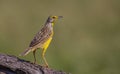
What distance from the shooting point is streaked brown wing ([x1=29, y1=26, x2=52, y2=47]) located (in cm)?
1334

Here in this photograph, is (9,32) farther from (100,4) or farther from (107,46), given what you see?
(100,4)

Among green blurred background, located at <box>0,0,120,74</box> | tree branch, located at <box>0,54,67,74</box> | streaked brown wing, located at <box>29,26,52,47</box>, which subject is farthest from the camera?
green blurred background, located at <box>0,0,120,74</box>

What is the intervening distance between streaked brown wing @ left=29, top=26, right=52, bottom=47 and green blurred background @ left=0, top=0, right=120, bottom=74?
404 cm

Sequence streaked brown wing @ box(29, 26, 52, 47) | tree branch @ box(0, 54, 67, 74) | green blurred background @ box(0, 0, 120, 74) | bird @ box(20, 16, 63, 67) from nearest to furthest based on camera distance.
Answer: tree branch @ box(0, 54, 67, 74) → bird @ box(20, 16, 63, 67) → streaked brown wing @ box(29, 26, 52, 47) → green blurred background @ box(0, 0, 120, 74)

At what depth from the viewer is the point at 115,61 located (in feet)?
63.3

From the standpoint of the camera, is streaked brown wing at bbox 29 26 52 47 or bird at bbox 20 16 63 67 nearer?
bird at bbox 20 16 63 67

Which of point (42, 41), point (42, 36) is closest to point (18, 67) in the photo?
point (42, 41)

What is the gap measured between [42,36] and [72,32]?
7944 mm

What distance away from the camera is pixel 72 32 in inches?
847

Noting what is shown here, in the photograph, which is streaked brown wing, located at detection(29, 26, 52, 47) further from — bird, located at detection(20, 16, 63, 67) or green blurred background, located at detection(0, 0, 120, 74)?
green blurred background, located at detection(0, 0, 120, 74)

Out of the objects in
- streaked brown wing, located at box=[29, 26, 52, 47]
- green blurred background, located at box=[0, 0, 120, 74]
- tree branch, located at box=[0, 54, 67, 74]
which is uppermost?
streaked brown wing, located at box=[29, 26, 52, 47]

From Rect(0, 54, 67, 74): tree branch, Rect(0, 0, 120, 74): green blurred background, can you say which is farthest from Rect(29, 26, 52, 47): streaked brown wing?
Rect(0, 0, 120, 74): green blurred background

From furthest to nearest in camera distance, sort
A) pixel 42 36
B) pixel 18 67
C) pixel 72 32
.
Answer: pixel 72 32 → pixel 42 36 → pixel 18 67

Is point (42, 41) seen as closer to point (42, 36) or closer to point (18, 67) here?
point (42, 36)
